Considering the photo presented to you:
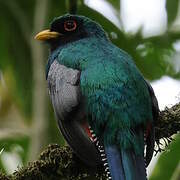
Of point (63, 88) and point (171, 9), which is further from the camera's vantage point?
point (171, 9)

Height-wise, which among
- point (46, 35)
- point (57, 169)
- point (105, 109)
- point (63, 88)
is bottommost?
point (57, 169)

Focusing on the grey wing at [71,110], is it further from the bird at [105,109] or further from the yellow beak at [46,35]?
the yellow beak at [46,35]

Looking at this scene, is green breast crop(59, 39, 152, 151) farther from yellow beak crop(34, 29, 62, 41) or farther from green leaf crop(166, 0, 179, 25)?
green leaf crop(166, 0, 179, 25)

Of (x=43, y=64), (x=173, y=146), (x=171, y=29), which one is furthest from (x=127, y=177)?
(x=171, y=29)

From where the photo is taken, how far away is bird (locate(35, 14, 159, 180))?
15.6ft

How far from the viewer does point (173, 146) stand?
20.1 ft

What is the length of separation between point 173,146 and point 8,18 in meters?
2.32

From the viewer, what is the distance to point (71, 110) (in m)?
4.97

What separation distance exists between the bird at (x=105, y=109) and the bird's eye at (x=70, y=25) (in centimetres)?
52

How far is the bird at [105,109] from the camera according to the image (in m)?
4.74

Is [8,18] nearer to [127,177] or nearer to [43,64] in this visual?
[43,64]

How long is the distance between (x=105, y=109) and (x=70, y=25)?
1.43 meters

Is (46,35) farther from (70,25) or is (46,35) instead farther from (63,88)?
(63,88)

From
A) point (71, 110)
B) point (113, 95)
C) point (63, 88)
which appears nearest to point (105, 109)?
point (113, 95)
